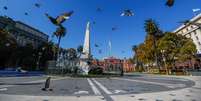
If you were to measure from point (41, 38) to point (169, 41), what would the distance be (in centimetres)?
8749

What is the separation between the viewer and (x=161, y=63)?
80.6 metres

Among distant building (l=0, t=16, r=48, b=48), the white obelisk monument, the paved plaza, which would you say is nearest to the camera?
the paved plaza

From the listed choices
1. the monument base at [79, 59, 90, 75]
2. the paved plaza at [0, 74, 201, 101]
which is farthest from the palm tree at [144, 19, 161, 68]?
the paved plaza at [0, 74, 201, 101]

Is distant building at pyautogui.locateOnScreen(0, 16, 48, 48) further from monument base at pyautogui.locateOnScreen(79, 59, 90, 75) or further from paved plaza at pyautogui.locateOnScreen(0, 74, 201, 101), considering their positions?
paved plaza at pyautogui.locateOnScreen(0, 74, 201, 101)

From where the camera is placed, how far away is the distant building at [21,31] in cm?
9364

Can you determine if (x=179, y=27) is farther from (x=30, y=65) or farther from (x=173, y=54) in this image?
Result: (x=30, y=65)

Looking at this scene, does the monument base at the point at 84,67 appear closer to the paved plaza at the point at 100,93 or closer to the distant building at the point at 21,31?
the paved plaza at the point at 100,93

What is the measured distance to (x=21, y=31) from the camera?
109 metres

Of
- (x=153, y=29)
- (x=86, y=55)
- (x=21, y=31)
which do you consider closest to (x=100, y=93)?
(x=86, y=55)

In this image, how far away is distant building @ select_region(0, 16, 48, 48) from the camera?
307 ft

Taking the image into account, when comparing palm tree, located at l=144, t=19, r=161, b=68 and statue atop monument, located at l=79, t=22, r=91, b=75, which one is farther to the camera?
palm tree, located at l=144, t=19, r=161, b=68

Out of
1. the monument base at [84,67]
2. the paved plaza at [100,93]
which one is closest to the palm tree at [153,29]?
the monument base at [84,67]

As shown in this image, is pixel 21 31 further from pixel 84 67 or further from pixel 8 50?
pixel 84 67

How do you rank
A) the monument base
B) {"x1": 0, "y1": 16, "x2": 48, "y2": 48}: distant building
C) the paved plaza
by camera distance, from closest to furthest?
1. the paved plaza
2. the monument base
3. {"x1": 0, "y1": 16, "x2": 48, "y2": 48}: distant building
